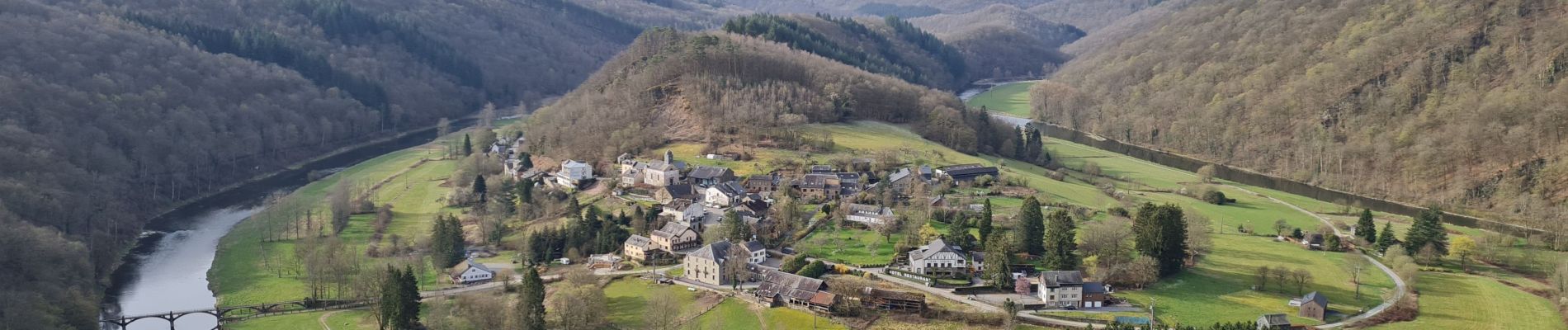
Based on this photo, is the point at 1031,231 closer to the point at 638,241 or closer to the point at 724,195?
the point at 724,195

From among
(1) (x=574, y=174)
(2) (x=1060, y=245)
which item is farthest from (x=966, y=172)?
(1) (x=574, y=174)

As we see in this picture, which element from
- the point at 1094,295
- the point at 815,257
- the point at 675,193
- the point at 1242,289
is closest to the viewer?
the point at 1094,295

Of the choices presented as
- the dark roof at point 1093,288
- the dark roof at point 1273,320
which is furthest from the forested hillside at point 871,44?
the dark roof at point 1273,320

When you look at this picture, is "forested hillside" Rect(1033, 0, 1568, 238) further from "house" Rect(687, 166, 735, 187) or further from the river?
the river

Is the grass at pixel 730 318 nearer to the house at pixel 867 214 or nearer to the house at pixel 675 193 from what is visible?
the house at pixel 867 214

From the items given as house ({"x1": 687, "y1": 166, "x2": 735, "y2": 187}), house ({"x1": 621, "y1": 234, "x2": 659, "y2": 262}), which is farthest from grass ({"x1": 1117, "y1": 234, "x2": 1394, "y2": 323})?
house ({"x1": 687, "y1": 166, "x2": 735, "y2": 187})

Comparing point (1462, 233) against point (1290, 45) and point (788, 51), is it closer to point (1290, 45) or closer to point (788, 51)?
point (1290, 45)

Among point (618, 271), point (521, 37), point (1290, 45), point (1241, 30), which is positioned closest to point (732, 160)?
point (618, 271)
